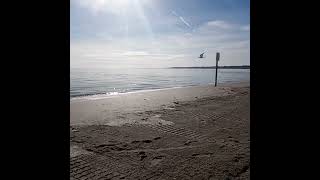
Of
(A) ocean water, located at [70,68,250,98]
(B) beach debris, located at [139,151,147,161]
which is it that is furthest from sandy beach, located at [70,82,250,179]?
(A) ocean water, located at [70,68,250,98]

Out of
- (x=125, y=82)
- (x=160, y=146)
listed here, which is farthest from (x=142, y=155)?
(x=125, y=82)

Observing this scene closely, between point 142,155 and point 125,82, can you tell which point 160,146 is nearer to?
point 142,155

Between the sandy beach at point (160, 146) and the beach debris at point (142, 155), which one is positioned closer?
the sandy beach at point (160, 146)

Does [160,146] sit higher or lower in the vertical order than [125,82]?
lower

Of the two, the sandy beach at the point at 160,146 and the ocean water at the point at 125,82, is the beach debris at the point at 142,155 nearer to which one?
the sandy beach at the point at 160,146

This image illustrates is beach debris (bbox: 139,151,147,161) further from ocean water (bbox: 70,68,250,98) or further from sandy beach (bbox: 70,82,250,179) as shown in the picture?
ocean water (bbox: 70,68,250,98)

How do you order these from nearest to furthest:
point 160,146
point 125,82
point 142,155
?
point 142,155 → point 160,146 → point 125,82

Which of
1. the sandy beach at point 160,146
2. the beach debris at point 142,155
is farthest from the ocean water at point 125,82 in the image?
the beach debris at point 142,155

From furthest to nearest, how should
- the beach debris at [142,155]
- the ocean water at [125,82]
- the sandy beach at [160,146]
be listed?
the ocean water at [125,82], the beach debris at [142,155], the sandy beach at [160,146]
